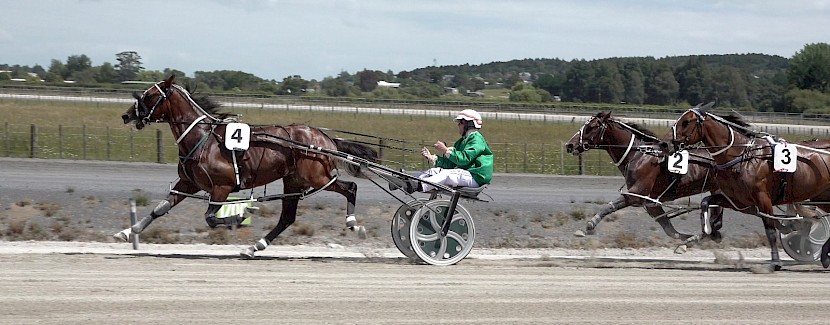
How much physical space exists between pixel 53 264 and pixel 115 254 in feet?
4.90

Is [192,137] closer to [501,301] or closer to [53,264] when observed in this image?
[53,264]

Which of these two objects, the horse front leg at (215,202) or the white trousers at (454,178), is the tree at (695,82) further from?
the horse front leg at (215,202)

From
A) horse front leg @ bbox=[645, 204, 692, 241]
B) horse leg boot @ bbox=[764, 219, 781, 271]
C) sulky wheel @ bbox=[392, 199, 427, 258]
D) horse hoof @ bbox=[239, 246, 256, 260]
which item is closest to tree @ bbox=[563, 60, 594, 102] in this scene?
horse front leg @ bbox=[645, 204, 692, 241]

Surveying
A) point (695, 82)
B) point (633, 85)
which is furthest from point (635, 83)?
point (695, 82)

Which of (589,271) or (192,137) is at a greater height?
(192,137)

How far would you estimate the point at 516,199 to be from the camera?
2127 cm

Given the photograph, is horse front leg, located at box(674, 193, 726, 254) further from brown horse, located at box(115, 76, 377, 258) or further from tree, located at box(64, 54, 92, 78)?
tree, located at box(64, 54, 92, 78)

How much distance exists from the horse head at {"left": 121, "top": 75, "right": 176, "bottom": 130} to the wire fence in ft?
53.8

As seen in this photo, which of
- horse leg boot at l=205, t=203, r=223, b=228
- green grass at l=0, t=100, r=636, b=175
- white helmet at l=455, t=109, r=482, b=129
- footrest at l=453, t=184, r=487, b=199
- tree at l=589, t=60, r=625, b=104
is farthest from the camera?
tree at l=589, t=60, r=625, b=104

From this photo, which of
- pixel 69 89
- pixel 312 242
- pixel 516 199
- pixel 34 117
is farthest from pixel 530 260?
pixel 69 89

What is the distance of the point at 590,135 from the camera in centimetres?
1408

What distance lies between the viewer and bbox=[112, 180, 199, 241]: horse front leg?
11.1m

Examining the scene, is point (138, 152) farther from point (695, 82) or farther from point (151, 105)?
point (695, 82)

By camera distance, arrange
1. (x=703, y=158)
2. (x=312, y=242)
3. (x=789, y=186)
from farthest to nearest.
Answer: (x=312, y=242), (x=703, y=158), (x=789, y=186)
